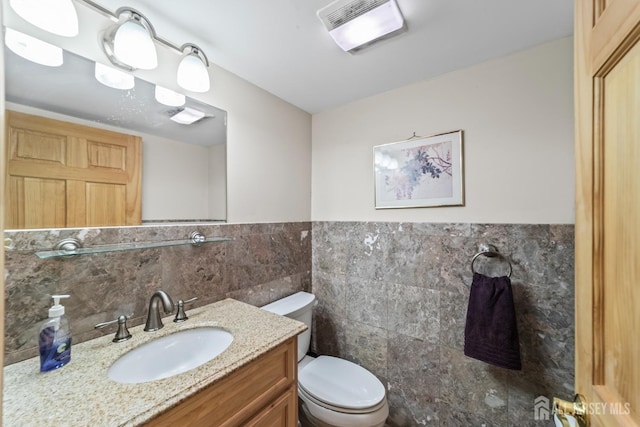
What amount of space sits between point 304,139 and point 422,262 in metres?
1.26

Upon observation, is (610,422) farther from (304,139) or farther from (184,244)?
(304,139)

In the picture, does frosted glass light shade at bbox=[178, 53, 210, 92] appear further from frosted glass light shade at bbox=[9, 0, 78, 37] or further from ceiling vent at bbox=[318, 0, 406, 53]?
ceiling vent at bbox=[318, 0, 406, 53]

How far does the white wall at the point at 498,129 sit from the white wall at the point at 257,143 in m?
0.45

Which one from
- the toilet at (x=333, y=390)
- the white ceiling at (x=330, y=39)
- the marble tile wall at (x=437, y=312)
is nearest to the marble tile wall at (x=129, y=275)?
the toilet at (x=333, y=390)

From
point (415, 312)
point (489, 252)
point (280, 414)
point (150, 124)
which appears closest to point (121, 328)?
point (280, 414)

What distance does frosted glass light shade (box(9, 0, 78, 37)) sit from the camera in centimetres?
82

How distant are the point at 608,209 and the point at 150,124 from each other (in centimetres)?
158

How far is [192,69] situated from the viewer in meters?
1.18

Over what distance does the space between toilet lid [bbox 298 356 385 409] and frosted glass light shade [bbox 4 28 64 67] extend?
1810 millimetres

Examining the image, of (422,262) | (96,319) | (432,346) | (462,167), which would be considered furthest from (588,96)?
(96,319)

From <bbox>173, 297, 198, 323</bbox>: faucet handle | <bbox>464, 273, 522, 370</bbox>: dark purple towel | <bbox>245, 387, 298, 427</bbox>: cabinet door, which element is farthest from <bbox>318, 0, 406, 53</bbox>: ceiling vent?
<bbox>245, 387, 298, 427</bbox>: cabinet door

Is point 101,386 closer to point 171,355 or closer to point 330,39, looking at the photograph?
point 171,355

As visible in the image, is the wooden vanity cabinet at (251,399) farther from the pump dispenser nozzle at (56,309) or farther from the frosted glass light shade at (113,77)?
the frosted glass light shade at (113,77)

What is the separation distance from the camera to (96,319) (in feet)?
3.23
